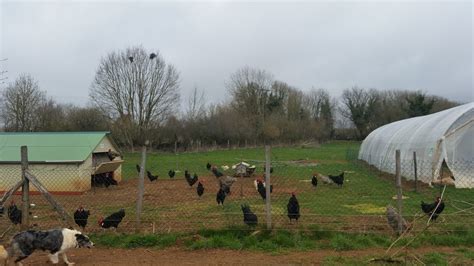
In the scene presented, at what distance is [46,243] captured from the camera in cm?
632

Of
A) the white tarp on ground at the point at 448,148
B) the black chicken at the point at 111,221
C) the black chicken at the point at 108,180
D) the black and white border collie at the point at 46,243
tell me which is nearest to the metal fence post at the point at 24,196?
the black chicken at the point at 111,221

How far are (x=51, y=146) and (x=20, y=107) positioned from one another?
97.6 feet

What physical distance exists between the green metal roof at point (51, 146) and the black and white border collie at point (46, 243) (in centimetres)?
977

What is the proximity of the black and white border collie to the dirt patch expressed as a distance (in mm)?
327

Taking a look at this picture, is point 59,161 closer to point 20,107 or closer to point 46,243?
point 46,243

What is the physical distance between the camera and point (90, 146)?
16.9 metres

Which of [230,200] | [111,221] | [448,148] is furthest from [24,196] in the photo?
[448,148]

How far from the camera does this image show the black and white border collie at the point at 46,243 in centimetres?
609

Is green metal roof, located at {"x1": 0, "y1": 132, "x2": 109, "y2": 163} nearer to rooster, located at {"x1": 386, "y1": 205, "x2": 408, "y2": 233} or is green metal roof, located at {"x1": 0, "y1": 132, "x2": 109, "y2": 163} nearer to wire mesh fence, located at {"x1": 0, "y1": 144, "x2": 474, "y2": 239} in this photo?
wire mesh fence, located at {"x1": 0, "y1": 144, "x2": 474, "y2": 239}

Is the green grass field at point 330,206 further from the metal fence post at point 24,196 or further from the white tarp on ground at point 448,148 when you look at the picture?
the metal fence post at point 24,196

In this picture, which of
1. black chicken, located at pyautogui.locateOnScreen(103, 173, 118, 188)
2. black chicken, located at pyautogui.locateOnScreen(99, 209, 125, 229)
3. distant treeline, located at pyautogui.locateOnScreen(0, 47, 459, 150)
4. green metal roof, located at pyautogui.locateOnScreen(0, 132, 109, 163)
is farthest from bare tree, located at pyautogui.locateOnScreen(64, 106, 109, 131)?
black chicken, located at pyautogui.locateOnScreen(99, 209, 125, 229)

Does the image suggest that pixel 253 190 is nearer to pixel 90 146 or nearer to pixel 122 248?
pixel 90 146

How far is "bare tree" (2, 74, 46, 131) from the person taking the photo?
137 feet

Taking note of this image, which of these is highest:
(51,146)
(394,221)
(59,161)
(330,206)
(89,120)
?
(89,120)
